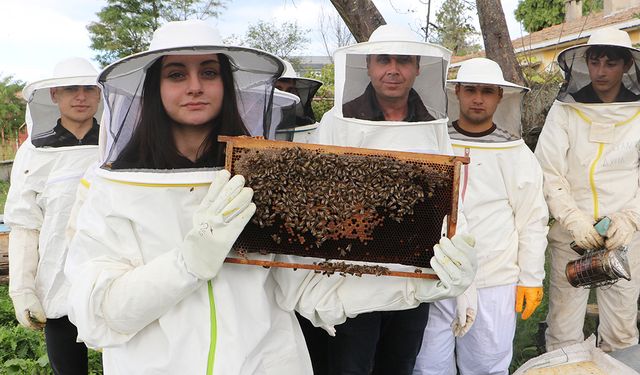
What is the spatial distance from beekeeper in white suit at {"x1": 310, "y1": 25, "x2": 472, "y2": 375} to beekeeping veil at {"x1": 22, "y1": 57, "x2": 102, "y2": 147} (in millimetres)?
1681

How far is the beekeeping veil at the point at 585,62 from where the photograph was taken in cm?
398

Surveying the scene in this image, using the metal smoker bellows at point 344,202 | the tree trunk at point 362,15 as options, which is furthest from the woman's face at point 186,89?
the tree trunk at point 362,15

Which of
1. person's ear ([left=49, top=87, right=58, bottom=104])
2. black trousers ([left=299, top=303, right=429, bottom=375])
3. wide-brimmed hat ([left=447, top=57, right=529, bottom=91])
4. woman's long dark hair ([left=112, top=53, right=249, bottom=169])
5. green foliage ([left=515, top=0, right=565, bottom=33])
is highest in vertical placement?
green foliage ([left=515, top=0, right=565, bottom=33])

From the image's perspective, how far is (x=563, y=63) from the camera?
13.8ft

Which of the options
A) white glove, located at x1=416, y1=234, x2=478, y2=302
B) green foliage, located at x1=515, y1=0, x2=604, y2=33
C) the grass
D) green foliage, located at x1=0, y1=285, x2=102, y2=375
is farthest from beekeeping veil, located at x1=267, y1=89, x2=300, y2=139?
green foliage, located at x1=515, y1=0, x2=604, y2=33

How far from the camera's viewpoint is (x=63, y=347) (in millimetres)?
3541

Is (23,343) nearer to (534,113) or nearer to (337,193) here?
(337,193)

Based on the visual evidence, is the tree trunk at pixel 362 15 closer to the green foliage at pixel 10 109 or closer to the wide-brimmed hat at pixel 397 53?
the wide-brimmed hat at pixel 397 53

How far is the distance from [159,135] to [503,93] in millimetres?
2640

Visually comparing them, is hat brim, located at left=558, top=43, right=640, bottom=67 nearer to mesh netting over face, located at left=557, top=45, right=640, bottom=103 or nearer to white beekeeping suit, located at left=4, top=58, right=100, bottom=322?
mesh netting over face, located at left=557, top=45, right=640, bottom=103

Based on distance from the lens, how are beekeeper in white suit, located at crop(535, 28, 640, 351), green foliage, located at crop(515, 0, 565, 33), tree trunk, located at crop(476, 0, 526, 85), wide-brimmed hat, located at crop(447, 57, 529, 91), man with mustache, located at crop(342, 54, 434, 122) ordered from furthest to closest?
green foliage, located at crop(515, 0, 565, 33) < tree trunk, located at crop(476, 0, 526, 85) < beekeeper in white suit, located at crop(535, 28, 640, 351) < wide-brimmed hat, located at crop(447, 57, 529, 91) < man with mustache, located at crop(342, 54, 434, 122)

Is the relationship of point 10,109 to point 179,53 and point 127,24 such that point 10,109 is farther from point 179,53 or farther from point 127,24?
point 179,53

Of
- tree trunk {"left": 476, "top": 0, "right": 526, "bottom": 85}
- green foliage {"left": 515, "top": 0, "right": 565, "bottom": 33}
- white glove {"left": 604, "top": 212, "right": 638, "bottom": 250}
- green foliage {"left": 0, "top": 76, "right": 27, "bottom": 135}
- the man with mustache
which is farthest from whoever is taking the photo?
green foliage {"left": 515, "top": 0, "right": 565, "bottom": 33}

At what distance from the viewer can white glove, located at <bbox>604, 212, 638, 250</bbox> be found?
390 cm
